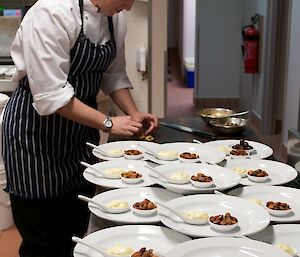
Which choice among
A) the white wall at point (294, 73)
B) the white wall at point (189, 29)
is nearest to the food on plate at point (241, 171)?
the white wall at point (294, 73)

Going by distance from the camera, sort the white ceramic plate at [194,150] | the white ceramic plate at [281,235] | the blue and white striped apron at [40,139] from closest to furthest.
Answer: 1. the white ceramic plate at [281,235]
2. the white ceramic plate at [194,150]
3. the blue and white striped apron at [40,139]

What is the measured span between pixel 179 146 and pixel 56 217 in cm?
53

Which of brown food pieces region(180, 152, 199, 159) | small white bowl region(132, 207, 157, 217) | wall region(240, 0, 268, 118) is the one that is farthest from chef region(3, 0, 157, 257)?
wall region(240, 0, 268, 118)

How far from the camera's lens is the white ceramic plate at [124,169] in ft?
4.68

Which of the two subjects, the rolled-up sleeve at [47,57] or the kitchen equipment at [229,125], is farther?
the kitchen equipment at [229,125]

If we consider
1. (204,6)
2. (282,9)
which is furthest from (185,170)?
(204,6)

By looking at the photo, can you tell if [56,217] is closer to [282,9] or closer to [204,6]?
[282,9]

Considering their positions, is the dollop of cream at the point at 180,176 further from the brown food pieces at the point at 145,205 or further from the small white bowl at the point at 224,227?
the small white bowl at the point at 224,227

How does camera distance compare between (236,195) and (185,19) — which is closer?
(236,195)

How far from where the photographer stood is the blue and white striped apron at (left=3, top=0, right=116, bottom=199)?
5.96ft

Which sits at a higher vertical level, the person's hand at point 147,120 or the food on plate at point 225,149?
the person's hand at point 147,120

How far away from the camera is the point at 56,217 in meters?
1.88

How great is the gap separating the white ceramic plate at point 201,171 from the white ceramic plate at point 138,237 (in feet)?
0.65

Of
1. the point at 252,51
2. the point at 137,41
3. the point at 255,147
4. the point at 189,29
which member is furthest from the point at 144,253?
the point at 189,29
